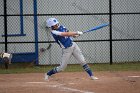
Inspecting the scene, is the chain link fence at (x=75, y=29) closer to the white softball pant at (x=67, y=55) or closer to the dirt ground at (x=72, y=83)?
the dirt ground at (x=72, y=83)

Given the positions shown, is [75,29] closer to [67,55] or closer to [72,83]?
[67,55]

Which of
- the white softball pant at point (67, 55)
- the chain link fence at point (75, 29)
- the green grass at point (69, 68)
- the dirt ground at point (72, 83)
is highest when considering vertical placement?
the chain link fence at point (75, 29)

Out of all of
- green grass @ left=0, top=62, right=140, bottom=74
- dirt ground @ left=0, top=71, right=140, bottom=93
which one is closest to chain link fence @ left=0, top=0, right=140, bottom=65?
green grass @ left=0, top=62, right=140, bottom=74

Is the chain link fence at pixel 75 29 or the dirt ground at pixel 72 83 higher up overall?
the chain link fence at pixel 75 29

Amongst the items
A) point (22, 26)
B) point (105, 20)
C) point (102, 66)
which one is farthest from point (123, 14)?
point (22, 26)

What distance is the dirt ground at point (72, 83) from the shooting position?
36.9 ft

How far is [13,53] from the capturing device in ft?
60.0

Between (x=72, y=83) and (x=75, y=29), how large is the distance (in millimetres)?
6422

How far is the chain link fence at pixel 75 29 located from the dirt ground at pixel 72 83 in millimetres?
3259

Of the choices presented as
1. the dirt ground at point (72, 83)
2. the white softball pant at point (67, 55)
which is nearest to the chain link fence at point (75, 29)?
the dirt ground at point (72, 83)

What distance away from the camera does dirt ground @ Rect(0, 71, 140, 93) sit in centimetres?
1124

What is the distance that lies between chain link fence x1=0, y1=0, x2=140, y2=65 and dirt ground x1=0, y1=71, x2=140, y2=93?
3.26 m

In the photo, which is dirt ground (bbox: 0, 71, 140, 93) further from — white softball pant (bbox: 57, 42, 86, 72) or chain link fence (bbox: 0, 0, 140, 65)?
chain link fence (bbox: 0, 0, 140, 65)

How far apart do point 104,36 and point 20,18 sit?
11.4 ft
